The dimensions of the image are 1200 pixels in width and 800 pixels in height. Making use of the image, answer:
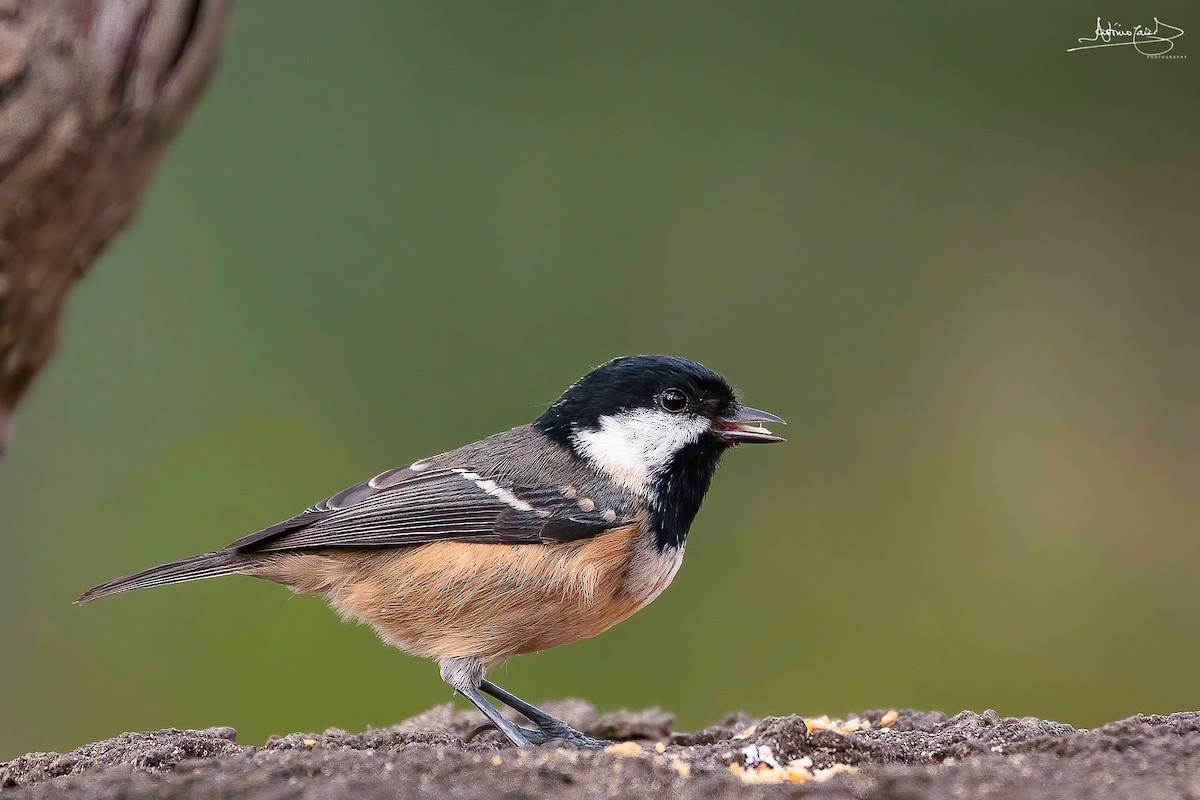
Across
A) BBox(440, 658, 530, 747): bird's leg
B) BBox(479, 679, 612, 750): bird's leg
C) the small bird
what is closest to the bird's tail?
the small bird

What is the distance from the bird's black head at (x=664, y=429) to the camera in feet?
10.5

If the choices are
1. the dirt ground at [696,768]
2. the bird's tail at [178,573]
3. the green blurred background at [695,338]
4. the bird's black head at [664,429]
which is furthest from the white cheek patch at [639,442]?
the green blurred background at [695,338]

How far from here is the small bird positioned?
9.77ft

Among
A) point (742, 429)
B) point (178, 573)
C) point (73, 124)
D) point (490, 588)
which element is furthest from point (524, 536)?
point (73, 124)

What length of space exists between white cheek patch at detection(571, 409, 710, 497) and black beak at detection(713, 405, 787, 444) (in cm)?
5

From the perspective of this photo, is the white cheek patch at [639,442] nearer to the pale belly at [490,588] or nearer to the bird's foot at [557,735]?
the pale belly at [490,588]

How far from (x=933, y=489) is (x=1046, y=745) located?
2859 millimetres

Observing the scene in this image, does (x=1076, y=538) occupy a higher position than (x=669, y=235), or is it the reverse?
(x=669, y=235)

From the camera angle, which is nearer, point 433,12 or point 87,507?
point 87,507

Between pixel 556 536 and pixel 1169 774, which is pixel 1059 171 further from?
pixel 1169 774

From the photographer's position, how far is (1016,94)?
214 inches

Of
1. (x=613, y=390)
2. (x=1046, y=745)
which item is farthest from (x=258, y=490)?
(x=1046, y=745)

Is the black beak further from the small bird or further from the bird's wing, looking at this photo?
the bird's wing

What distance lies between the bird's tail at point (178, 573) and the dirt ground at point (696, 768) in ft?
1.35
